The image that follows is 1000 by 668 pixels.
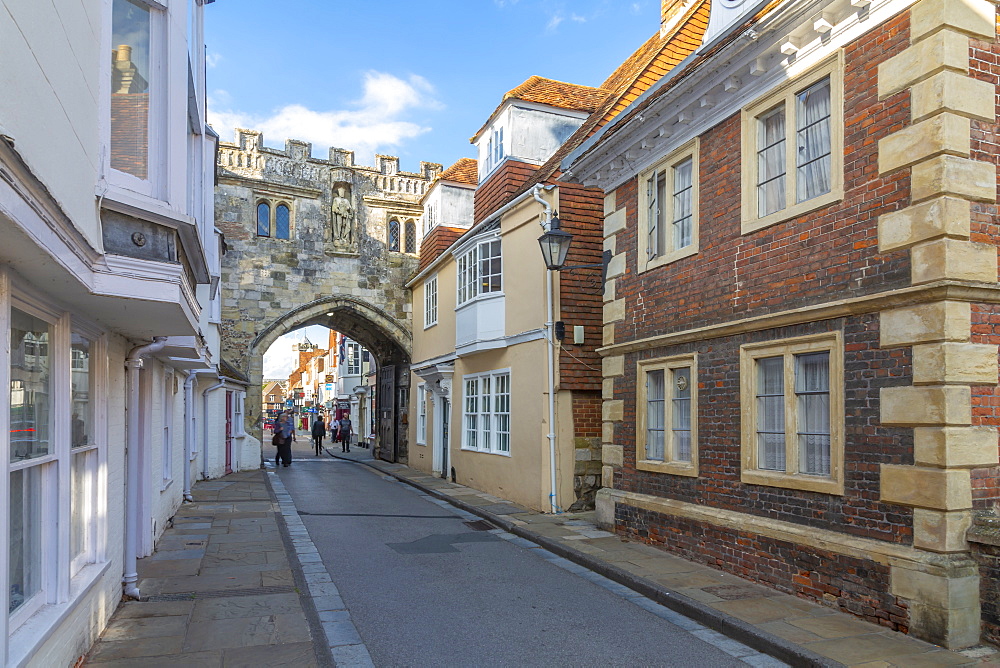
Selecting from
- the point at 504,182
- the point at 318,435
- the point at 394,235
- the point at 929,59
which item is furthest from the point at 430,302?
the point at 929,59

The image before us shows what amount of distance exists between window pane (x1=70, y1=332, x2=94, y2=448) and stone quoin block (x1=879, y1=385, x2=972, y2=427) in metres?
6.23

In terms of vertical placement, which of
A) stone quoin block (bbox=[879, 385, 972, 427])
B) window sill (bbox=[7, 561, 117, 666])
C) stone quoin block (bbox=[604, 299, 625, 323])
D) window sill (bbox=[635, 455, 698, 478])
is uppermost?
stone quoin block (bbox=[604, 299, 625, 323])

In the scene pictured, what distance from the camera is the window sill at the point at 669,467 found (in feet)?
29.0

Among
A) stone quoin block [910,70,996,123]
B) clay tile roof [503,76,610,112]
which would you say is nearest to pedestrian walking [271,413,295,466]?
clay tile roof [503,76,610,112]

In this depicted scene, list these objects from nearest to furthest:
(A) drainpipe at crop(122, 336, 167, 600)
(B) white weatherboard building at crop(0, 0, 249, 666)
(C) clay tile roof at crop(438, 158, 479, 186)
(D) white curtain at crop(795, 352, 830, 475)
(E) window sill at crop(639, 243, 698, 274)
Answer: (B) white weatherboard building at crop(0, 0, 249, 666) < (D) white curtain at crop(795, 352, 830, 475) < (A) drainpipe at crop(122, 336, 167, 600) < (E) window sill at crop(639, 243, 698, 274) < (C) clay tile roof at crop(438, 158, 479, 186)

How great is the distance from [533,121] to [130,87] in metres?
12.8

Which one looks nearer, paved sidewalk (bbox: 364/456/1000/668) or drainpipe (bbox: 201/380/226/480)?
paved sidewalk (bbox: 364/456/1000/668)

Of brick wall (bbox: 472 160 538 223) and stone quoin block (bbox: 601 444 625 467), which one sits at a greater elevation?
brick wall (bbox: 472 160 538 223)

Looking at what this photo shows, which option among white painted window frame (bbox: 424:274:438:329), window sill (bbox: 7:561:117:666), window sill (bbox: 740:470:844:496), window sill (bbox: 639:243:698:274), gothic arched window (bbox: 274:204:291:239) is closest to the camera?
window sill (bbox: 7:561:117:666)

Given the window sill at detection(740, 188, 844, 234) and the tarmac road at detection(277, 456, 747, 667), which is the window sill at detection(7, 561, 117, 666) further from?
the window sill at detection(740, 188, 844, 234)

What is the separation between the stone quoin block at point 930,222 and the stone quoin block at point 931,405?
117 centimetres

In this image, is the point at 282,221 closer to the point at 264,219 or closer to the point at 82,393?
the point at 264,219

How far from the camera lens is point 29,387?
419 centimetres

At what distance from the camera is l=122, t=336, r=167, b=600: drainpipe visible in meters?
7.29
